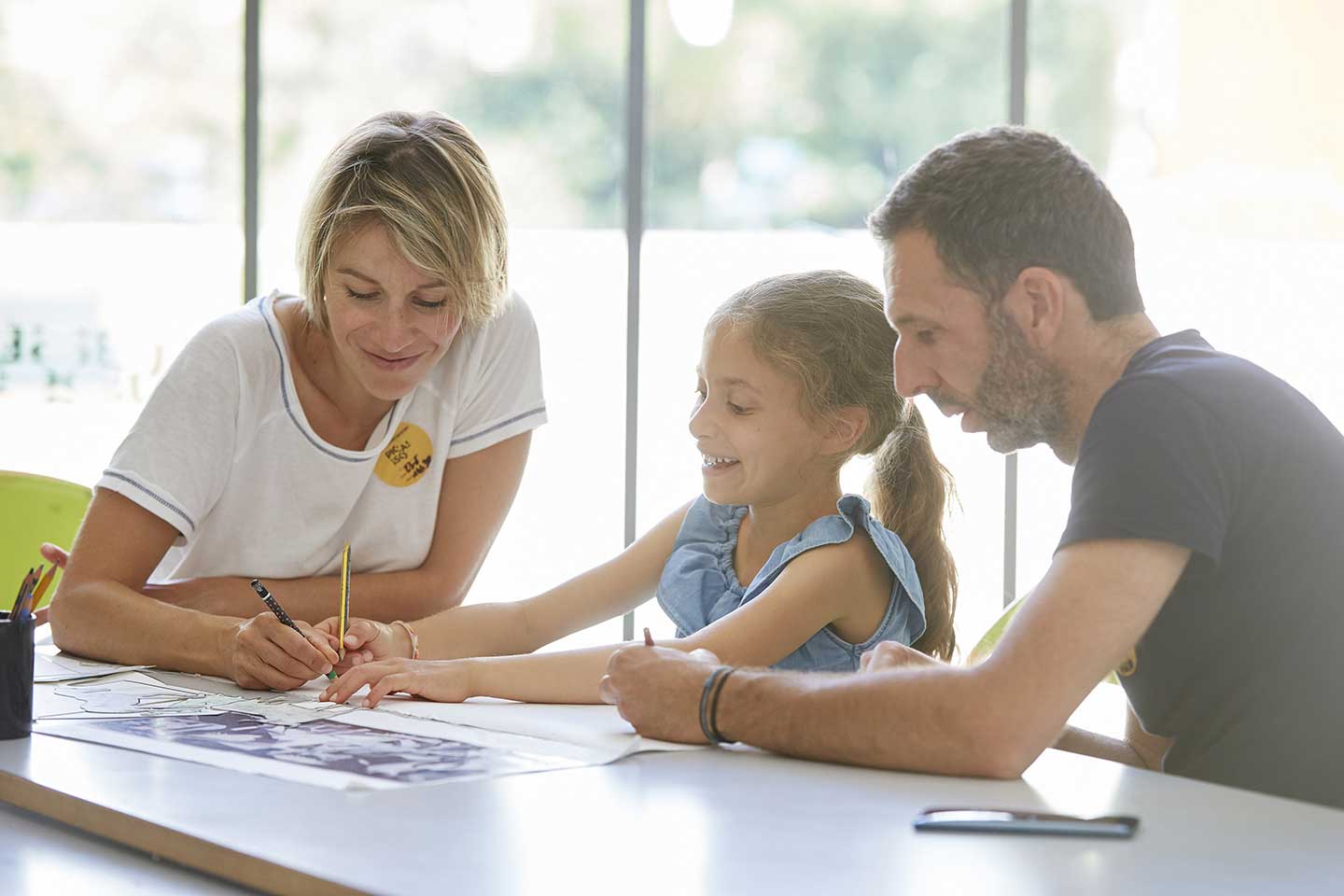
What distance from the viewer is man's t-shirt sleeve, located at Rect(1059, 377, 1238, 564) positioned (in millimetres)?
1300

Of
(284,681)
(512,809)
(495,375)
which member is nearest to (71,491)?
(495,375)

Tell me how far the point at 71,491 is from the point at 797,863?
71.4 inches

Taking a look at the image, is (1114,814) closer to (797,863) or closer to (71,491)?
(797,863)

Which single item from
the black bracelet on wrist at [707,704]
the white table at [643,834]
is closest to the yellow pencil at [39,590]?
the white table at [643,834]

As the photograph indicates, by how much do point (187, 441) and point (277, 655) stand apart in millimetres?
439

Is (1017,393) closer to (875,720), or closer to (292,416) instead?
(875,720)

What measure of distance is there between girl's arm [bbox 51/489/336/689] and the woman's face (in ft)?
1.15

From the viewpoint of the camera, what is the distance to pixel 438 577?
2164 mm

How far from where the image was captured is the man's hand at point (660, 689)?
4.78 feet

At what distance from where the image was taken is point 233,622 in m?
1.82

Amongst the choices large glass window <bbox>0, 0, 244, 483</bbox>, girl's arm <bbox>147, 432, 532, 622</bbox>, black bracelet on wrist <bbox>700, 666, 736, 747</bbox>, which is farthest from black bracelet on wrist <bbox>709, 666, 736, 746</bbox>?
large glass window <bbox>0, 0, 244, 483</bbox>

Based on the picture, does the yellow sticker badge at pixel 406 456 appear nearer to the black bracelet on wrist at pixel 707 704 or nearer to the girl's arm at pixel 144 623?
the girl's arm at pixel 144 623

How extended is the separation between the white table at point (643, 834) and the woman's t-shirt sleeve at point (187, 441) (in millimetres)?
638

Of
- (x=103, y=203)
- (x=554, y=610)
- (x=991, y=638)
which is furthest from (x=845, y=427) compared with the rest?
(x=103, y=203)
